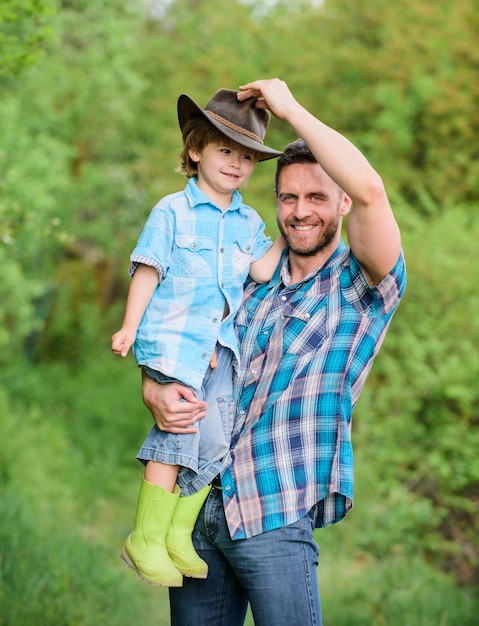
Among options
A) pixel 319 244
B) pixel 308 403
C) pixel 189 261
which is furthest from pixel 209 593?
pixel 319 244

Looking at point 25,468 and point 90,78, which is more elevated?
point 90,78

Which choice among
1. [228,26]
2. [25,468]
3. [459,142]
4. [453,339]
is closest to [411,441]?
[453,339]

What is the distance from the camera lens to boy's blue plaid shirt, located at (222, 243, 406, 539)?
2688 mm

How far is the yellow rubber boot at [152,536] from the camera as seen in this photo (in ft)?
9.04

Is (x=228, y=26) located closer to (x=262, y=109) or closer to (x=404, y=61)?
(x=404, y=61)

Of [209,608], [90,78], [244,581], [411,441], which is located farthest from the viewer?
[90,78]

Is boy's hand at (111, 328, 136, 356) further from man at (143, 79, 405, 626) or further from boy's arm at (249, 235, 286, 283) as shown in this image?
boy's arm at (249, 235, 286, 283)

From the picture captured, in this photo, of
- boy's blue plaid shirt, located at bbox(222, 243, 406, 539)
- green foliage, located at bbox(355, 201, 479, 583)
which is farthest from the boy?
green foliage, located at bbox(355, 201, 479, 583)

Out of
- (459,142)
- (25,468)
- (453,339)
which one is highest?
(459,142)

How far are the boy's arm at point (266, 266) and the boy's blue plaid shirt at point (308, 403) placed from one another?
23cm

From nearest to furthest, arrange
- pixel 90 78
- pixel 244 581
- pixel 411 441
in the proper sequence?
pixel 244 581 → pixel 411 441 → pixel 90 78

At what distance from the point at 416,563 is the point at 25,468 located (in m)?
3.95

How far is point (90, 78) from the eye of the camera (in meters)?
12.5

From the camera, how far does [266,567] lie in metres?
2.66
